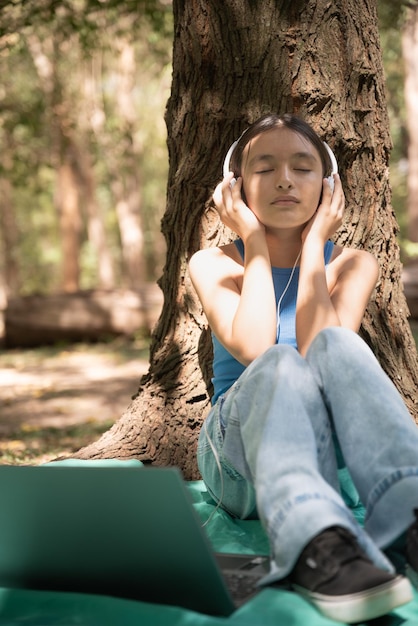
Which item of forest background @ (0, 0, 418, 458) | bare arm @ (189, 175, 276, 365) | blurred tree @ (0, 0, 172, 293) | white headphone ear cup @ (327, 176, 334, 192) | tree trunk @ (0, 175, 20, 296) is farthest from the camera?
tree trunk @ (0, 175, 20, 296)

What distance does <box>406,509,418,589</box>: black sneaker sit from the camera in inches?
90.5

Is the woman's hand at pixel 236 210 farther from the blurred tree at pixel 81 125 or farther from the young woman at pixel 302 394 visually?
the blurred tree at pixel 81 125

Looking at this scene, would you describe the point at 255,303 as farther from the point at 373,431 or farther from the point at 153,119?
the point at 153,119

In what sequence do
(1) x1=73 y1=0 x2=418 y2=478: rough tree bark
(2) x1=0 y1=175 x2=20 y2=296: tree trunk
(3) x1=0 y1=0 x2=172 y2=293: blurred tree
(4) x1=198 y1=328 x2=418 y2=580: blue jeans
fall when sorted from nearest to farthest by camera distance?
(4) x1=198 y1=328 x2=418 y2=580: blue jeans < (1) x1=73 y1=0 x2=418 y2=478: rough tree bark < (3) x1=0 y1=0 x2=172 y2=293: blurred tree < (2) x1=0 y1=175 x2=20 y2=296: tree trunk

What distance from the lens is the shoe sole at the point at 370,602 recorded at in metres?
2.09

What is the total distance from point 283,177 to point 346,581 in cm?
157

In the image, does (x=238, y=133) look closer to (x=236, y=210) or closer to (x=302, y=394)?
(x=236, y=210)

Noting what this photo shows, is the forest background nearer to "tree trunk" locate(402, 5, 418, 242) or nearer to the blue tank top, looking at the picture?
"tree trunk" locate(402, 5, 418, 242)

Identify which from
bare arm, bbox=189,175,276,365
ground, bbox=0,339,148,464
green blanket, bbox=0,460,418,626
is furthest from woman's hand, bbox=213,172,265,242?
ground, bbox=0,339,148,464

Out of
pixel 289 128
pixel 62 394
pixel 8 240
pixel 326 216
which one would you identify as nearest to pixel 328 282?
pixel 326 216

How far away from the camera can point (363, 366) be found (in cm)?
251

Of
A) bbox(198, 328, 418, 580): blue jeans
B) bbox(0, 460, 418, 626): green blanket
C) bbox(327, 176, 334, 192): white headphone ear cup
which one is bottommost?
bbox(0, 460, 418, 626): green blanket

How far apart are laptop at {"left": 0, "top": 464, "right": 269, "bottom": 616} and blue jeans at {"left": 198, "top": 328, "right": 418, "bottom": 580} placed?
21 centimetres

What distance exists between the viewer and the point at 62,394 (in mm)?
8570
